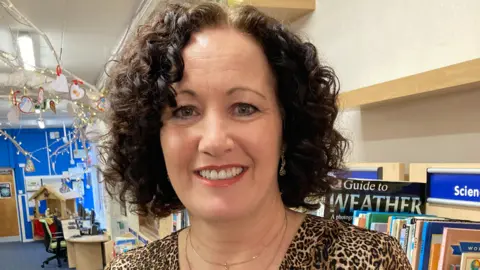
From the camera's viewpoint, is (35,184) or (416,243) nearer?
(416,243)

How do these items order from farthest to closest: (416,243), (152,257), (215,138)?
1. (416,243)
2. (152,257)
3. (215,138)

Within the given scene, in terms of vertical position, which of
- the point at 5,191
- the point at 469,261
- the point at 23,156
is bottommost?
the point at 469,261

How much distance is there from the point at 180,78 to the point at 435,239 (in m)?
0.76

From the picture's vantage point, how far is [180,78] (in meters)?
0.82

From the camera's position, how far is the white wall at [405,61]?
1304mm

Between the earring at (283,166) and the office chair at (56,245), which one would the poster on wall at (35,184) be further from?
the earring at (283,166)

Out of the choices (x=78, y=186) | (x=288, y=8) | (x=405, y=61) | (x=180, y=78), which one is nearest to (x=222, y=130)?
(x=180, y=78)

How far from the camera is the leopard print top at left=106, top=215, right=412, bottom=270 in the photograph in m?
0.82

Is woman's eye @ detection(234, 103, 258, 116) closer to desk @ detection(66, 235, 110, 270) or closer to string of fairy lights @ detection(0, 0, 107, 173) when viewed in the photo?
string of fairy lights @ detection(0, 0, 107, 173)

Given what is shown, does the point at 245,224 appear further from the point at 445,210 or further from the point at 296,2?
the point at 296,2

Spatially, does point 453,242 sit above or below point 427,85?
below

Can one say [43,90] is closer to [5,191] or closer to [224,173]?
[224,173]

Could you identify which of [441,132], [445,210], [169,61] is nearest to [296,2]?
[441,132]

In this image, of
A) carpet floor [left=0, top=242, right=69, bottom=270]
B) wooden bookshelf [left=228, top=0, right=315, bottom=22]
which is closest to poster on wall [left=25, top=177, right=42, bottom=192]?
carpet floor [left=0, top=242, right=69, bottom=270]
